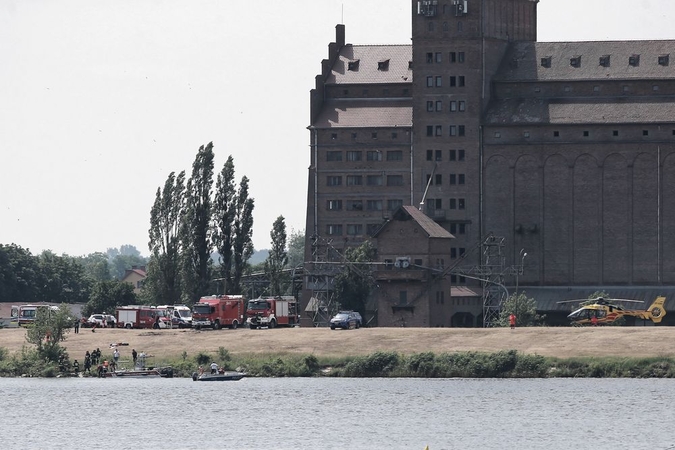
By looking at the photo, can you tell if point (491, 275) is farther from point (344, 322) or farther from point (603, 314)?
point (344, 322)

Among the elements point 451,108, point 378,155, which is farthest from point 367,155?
point 451,108

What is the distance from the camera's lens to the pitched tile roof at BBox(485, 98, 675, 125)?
179125 millimetres

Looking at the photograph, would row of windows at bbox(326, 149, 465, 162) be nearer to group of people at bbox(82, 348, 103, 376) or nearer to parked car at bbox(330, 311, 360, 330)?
parked car at bbox(330, 311, 360, 330)

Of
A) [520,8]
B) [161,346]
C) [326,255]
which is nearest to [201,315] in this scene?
[161,346]

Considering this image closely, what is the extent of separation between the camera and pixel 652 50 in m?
187

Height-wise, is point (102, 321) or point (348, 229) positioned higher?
point (348, 229)

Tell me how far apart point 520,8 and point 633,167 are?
24158 millimetres

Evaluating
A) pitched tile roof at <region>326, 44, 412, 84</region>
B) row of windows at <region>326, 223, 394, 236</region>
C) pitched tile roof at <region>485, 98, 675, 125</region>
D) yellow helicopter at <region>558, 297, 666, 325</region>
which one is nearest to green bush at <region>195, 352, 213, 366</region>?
yellow helicopter at <region>558, 297, 666, 325</region>

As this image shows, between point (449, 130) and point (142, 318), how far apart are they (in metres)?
39.4

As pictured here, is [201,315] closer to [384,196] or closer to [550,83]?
[384,196]

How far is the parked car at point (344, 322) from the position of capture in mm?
153250

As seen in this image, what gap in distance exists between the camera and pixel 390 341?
13875 centimetres

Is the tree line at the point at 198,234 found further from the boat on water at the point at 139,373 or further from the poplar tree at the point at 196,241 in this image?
the boat on water at the point at 139,373

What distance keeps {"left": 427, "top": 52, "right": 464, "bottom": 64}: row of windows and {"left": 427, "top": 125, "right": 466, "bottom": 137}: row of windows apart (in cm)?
662
